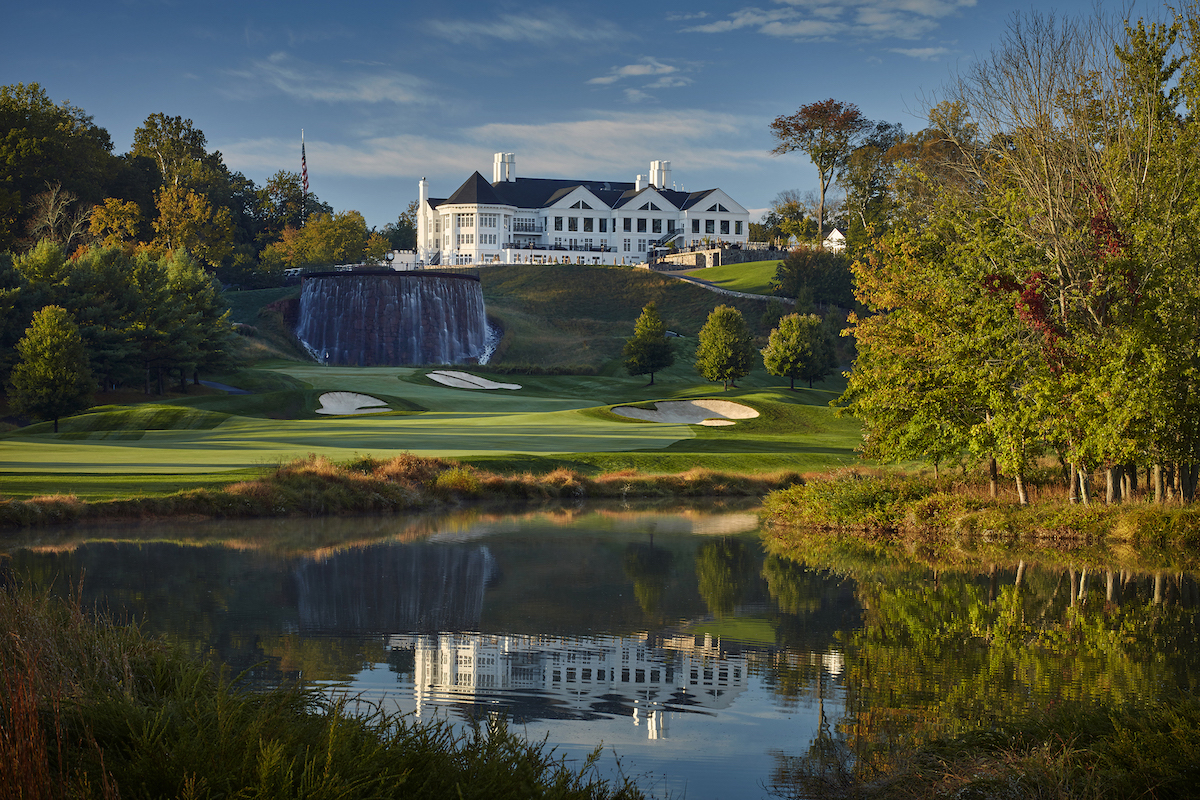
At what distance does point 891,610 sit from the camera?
13.3 m

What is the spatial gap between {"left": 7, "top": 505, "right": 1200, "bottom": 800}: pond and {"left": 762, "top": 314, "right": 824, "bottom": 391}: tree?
139ft

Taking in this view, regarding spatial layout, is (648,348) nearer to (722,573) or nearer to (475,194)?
(722,573)

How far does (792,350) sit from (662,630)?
167ft

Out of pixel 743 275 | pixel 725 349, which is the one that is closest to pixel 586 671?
pixel 725 349

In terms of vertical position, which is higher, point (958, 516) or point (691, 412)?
point (691, 412)

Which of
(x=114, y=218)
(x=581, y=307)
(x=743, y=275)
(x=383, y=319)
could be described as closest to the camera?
(x=383, y=319)

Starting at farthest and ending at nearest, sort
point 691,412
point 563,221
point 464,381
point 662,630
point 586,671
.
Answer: point 563,221 → point 464,381 → point 691,412 → point 662,630 → point 586,671

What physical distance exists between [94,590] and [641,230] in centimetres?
11566

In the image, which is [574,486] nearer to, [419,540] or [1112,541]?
[419,540]

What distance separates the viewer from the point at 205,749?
17.9 feet

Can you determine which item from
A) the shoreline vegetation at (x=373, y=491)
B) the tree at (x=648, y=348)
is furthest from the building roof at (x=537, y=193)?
the shoreline vegetation at (x=373, y=491)

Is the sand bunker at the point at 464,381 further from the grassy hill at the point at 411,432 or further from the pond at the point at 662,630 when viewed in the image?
the pond at the point at 662,630

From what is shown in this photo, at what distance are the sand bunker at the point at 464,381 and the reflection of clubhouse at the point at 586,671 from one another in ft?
159

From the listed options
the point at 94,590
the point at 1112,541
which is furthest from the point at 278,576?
the point at 1112,541
